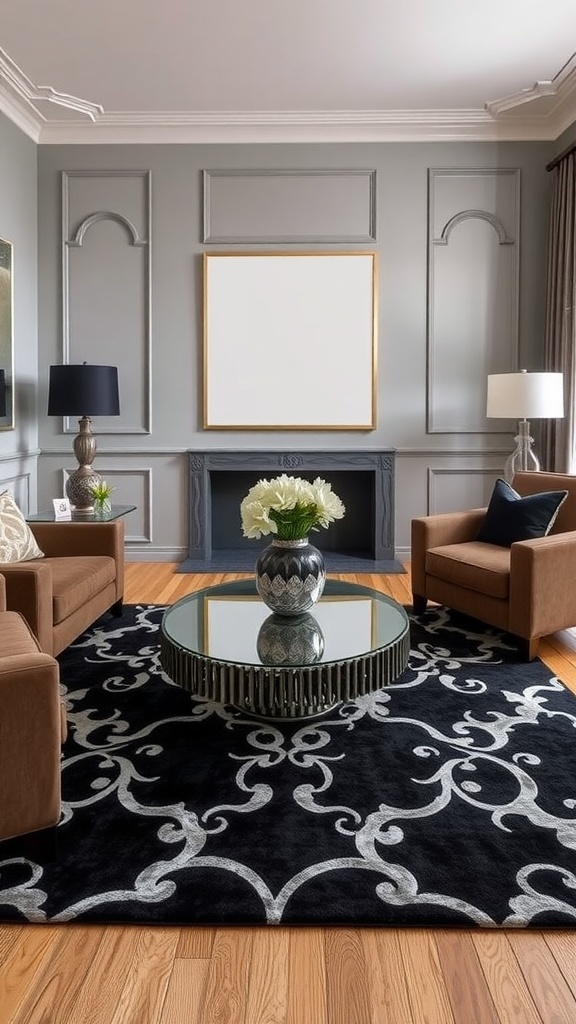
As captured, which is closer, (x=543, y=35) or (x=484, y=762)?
(x=484, y=762)

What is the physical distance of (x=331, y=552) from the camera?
5.19 metres

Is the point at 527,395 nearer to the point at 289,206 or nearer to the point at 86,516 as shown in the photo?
the point at 289,206

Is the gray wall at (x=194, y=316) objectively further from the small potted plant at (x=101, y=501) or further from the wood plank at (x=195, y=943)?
the wood plank at (x=195, y=943)

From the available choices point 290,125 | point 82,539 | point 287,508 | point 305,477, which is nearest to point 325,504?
point 287,508

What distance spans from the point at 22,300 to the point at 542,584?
3.61 metres

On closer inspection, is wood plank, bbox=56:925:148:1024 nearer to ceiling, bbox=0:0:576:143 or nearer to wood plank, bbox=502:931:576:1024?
wood plank, bbox=502:931:576:1024

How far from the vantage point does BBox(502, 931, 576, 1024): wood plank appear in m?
1.29

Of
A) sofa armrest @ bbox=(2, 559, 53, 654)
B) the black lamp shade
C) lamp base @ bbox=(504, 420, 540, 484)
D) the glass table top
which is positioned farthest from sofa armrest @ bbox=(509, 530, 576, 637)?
the black lamp shade

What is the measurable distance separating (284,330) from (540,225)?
5.92 feet

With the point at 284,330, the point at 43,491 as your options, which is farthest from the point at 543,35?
the point at 43,491

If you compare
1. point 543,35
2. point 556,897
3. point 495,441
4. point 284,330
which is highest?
point 543,35

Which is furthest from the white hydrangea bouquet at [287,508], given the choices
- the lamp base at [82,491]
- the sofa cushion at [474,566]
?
the lamp base at [82,491]

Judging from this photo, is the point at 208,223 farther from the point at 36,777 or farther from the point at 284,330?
the point at 36,777

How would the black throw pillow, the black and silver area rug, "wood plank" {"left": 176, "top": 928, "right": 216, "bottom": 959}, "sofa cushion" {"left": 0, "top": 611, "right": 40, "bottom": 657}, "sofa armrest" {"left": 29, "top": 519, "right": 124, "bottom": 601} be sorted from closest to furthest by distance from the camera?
→ 1. "wood plank" {"left": 176, "top": 928, "right": 216, "bottom": 959}
2. the black and silver area rug
3. "sofa cushion" {"left": 0, "top": 611, "right": 40, "bottom": 657}
4. the black throw pillow
5. "sofa armrest" {"left": 29, "top": 519, "right": 124, "bottom": 601}
